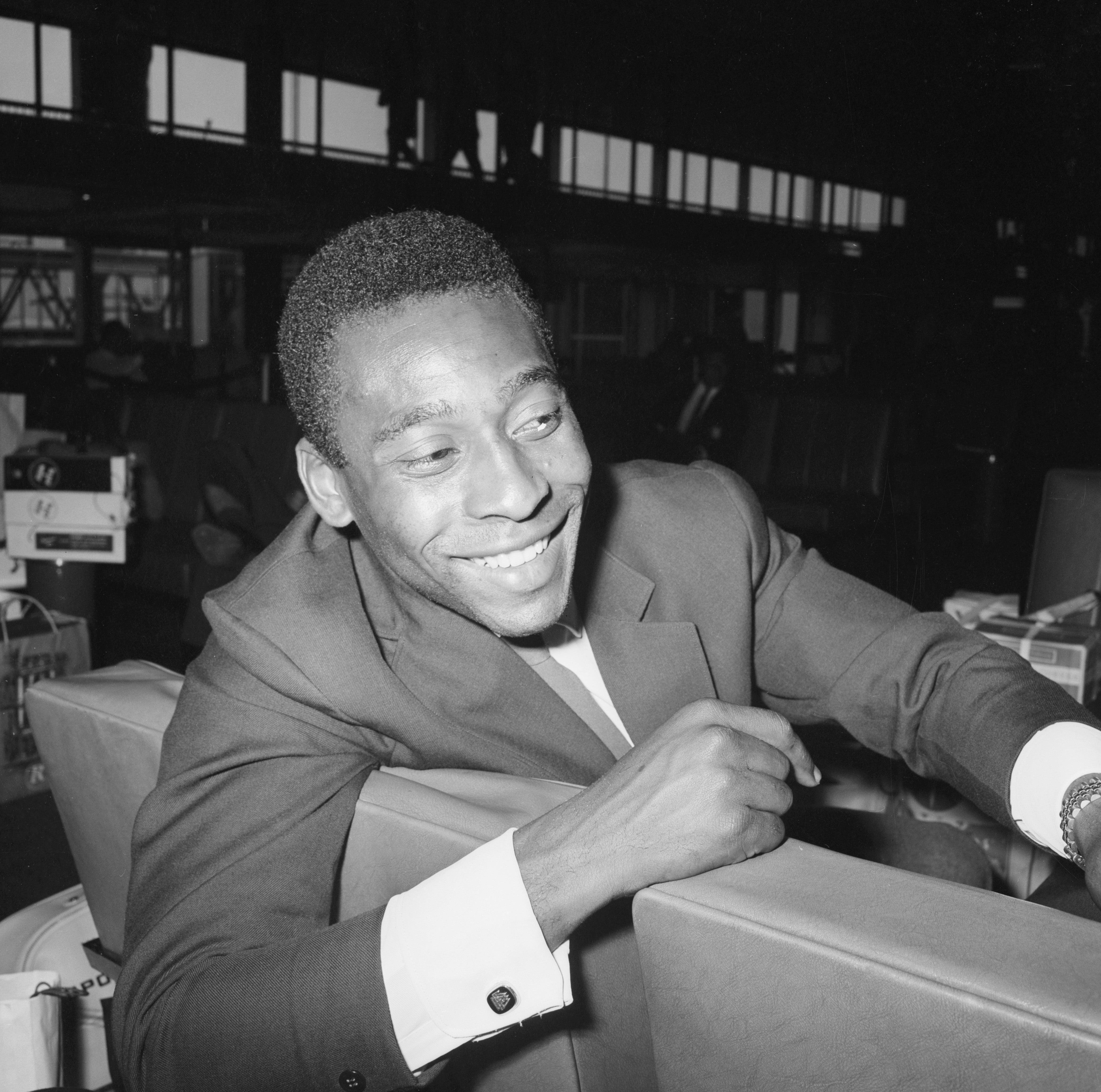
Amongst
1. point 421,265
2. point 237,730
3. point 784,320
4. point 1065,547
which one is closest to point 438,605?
point 237,730

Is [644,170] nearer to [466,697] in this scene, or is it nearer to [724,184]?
[724,184]

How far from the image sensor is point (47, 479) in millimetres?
3963

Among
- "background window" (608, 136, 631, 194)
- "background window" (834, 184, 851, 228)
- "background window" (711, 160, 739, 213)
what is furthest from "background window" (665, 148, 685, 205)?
"background window" (834, 184, 851, 228)

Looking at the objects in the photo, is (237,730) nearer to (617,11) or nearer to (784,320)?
(617,11)

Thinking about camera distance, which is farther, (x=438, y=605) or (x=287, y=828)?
(x=438, y=605)

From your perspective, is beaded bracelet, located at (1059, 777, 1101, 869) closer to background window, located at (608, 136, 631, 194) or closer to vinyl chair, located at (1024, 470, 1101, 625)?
vinyl chair, located at (1024, 470, 1101, 625)

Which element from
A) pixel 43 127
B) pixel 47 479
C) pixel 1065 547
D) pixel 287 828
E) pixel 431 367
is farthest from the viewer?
pixel 43 127

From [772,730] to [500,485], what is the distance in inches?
16.8

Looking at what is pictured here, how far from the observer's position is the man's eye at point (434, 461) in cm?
121

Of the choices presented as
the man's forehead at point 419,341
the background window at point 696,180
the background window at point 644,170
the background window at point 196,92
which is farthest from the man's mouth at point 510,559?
the background window at point 696,180

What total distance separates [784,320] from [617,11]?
6057 millimetres

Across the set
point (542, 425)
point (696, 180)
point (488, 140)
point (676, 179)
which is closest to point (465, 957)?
point (542, 425)

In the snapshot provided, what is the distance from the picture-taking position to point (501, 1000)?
0.93m

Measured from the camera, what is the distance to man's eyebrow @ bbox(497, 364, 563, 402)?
122 cm
